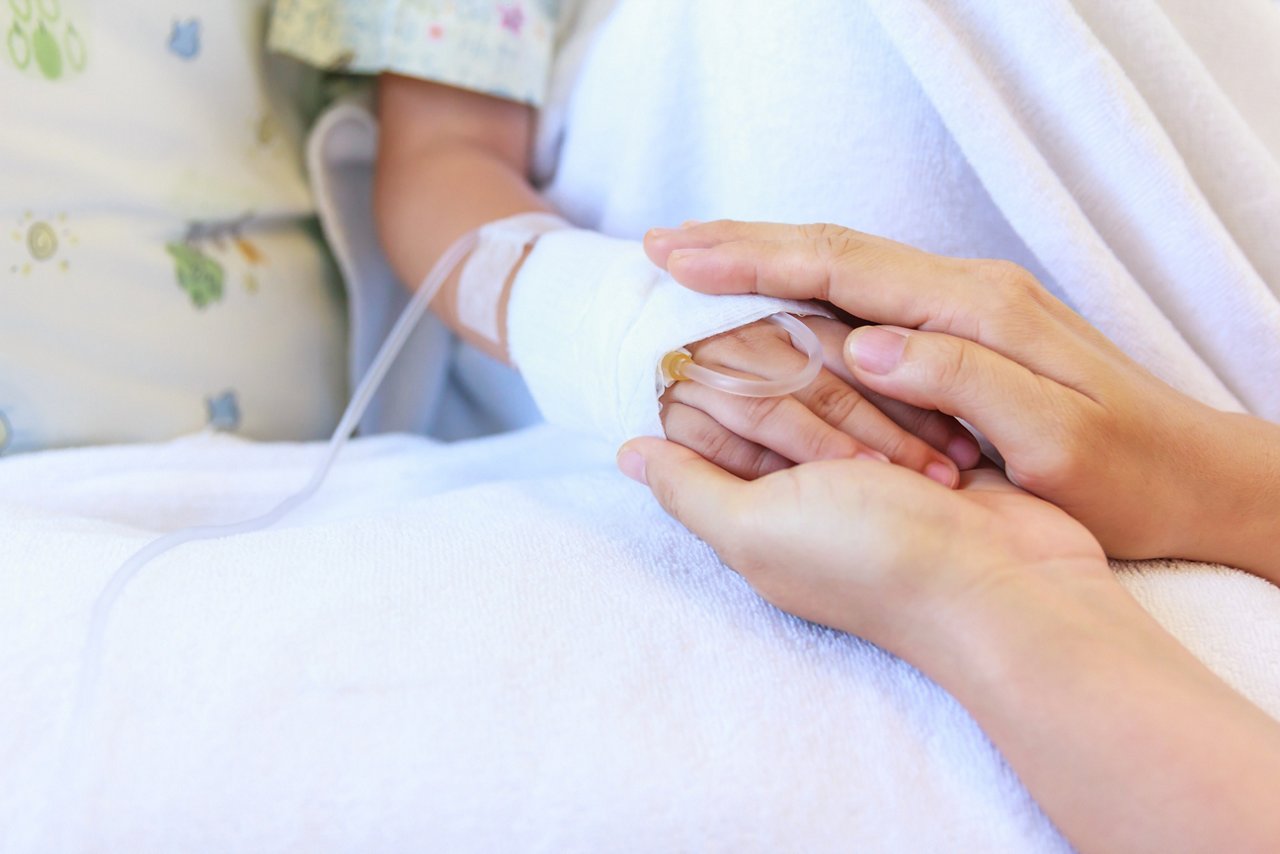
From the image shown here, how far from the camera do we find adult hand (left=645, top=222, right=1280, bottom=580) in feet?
1.64

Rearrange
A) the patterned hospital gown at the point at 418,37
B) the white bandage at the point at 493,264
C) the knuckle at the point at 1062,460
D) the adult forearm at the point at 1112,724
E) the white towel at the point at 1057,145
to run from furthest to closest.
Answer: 1. the patterned hospital gown at the point at 418,37
2. the white bandage at the point at 493,264
3. the white towel at the point at 1057,145
4. the knuckle at the point at 1062,460
5. the adult forearm at the point at 1112,724

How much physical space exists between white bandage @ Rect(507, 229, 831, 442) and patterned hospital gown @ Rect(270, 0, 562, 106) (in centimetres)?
28

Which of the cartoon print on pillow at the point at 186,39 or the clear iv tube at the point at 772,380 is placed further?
the cartoon print on pillow at the point at 186,39

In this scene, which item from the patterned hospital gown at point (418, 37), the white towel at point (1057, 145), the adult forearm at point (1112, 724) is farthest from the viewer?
the patterned hospital gown at point (418, 37)

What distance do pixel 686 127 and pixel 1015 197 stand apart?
0.28m

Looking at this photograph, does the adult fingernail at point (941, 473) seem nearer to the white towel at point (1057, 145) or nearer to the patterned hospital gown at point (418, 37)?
the white towel at point (1057, 145)

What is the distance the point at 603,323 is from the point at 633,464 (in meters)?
0.09

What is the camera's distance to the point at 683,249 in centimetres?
56

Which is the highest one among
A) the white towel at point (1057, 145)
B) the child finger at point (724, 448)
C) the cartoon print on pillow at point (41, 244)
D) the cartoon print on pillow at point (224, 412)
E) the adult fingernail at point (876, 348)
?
the white towel at point (1057, 145)

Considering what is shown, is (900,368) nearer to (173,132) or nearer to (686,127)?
(686,127)

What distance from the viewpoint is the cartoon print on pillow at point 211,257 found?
794mm

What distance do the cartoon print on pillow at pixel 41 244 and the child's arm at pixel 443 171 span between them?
0.92ft

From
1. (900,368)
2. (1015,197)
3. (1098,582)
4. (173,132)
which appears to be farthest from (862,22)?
(173,132)

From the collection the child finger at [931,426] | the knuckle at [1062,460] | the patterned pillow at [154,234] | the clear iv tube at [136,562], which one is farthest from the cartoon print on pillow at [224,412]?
the knuckle at [1062,460]
